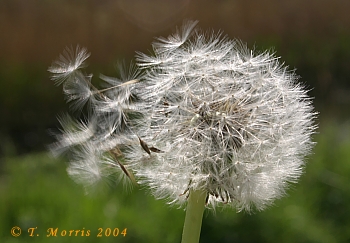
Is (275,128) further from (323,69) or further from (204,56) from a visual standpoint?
(323,69)

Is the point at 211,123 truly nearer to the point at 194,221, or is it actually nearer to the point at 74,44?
the point at 194,221

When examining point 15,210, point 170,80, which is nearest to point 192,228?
point 170,80

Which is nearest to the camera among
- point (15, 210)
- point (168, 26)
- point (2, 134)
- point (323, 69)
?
point (15, 210)

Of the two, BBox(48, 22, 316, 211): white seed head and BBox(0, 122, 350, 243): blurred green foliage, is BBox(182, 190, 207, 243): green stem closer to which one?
BBox(48, 22, 316, 211): white seed head

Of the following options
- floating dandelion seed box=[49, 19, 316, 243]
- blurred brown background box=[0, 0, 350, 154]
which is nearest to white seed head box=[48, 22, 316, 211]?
floating dandelion seed box=[49, 19, 316, 243]

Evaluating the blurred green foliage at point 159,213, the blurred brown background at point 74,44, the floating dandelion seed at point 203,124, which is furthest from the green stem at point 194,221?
the blurred brown background at point 74,44

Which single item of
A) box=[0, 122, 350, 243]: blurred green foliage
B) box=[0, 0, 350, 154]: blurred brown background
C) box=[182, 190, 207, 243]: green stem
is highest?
box=[0, 0, 350, 154]: blurred brown background
